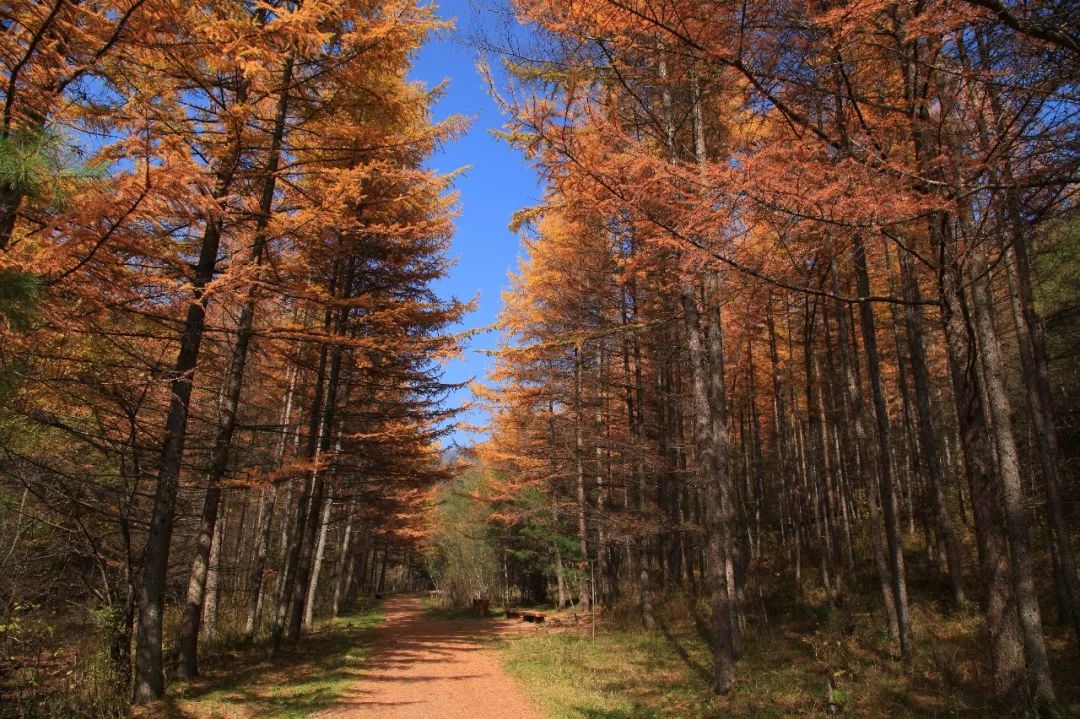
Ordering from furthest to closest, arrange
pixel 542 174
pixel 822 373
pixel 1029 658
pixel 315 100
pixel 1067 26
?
pixel 822 373 < pixel 315 100 < pixel 542 174 < pixel 1029 658 < pixel 1067 26

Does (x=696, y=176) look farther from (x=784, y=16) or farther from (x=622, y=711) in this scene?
(x=622, y=711)

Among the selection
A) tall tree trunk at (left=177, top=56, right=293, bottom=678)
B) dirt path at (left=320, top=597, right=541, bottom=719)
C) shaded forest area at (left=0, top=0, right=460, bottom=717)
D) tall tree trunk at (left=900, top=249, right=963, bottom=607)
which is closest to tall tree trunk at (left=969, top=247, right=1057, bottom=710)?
tall tree trunk at (left=900, top=249, right=963, bottom=607)

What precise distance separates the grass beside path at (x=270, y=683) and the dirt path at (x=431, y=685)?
0.37m

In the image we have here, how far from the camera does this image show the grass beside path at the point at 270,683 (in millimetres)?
7262

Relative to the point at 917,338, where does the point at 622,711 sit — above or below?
below

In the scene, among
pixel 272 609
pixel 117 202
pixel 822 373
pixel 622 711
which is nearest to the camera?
pixel 117 202

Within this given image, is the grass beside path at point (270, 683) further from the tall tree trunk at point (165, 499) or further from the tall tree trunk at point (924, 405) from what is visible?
the tall tree trunk at point (924, 405)

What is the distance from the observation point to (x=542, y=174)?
20.6 feet

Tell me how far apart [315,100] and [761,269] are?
7.78 m

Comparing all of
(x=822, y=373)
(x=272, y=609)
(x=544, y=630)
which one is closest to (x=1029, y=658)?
(x=544, y=630)

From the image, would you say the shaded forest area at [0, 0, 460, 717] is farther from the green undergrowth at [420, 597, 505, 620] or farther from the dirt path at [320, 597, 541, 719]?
the green undergrowth at [420, 597, 505, 620]

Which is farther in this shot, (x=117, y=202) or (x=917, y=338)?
(x=917, y=338)

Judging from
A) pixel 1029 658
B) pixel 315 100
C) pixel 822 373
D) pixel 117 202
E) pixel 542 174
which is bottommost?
pixel 1029 658

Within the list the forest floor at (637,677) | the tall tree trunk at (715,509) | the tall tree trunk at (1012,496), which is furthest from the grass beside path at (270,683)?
the tall tree trunk at (1012,496)
